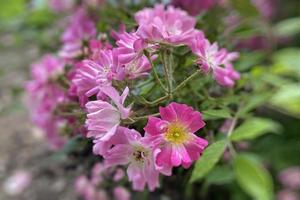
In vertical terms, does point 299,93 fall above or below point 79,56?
below

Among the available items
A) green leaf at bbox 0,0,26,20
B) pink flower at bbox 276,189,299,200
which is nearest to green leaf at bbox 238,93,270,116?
pink flower at bbox 276,189,299,200

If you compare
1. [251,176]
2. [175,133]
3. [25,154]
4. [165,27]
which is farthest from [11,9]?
[175,133]

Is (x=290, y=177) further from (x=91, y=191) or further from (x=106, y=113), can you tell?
(x=106, y=113)

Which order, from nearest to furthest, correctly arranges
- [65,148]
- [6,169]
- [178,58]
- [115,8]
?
[178,58]
[65,148]
[115,8]
[6,169]

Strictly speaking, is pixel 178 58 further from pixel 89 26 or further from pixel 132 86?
pixel 89 26

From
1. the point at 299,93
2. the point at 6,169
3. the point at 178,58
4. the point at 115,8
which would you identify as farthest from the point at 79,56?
the point at 6,169
